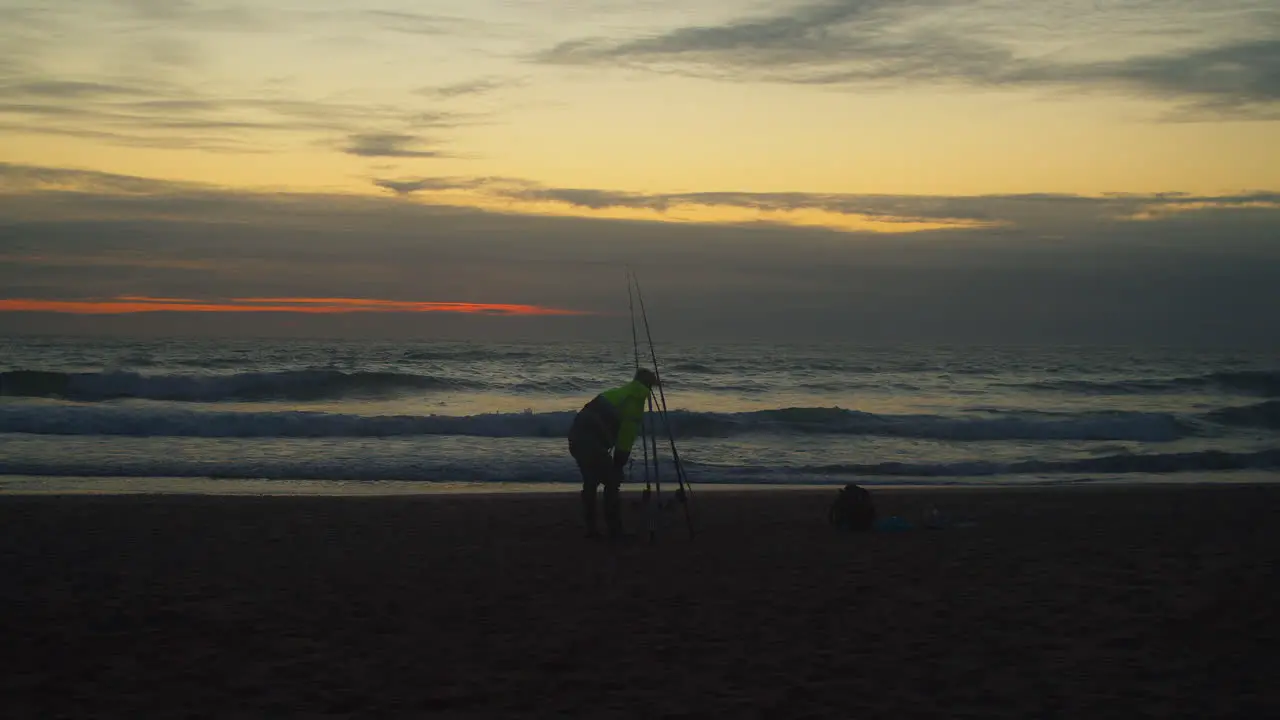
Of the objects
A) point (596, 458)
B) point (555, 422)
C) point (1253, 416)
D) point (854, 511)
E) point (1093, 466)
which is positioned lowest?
point (1253, 416)

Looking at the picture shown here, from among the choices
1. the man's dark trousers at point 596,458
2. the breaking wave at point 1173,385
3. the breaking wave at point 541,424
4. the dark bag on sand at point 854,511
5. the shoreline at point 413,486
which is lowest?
the breaking wave at point 1173,385

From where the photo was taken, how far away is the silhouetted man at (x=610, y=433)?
29.3 ft

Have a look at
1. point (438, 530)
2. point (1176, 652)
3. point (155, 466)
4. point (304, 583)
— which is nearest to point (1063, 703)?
point (1176, 652)

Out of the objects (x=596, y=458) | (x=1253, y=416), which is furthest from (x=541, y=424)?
(x=1253, y=416)

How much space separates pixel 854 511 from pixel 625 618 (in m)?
4.32

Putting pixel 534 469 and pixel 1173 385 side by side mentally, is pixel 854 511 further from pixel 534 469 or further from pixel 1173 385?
pixel 1173 385

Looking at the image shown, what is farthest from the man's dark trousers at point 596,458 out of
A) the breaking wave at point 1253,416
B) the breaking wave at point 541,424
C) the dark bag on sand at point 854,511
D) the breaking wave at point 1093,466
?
the breaking wave at point 1253,416

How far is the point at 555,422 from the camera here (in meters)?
22.1

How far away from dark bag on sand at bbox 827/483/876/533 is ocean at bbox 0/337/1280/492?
2.22m

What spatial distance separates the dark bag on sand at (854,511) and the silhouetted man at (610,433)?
232 centimetres

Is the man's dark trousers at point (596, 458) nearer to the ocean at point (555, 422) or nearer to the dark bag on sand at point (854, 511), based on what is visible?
the ocean at point (555, 422)

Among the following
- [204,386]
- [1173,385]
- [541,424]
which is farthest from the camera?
[1173,385]

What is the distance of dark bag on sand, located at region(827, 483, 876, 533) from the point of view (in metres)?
10.1

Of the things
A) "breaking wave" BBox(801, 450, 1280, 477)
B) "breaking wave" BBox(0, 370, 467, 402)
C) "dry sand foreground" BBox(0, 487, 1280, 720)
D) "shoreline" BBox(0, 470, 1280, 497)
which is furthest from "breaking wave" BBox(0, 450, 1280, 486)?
"breaking wave" BBox(0, 370, 467, 402)
